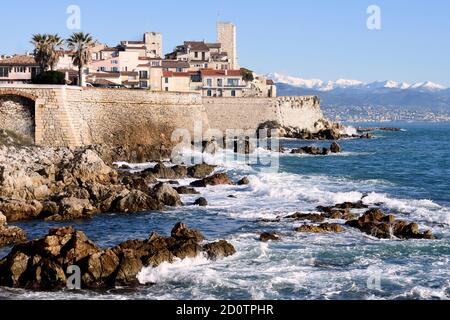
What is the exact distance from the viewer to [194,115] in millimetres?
74062

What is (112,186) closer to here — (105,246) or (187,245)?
(105,246)

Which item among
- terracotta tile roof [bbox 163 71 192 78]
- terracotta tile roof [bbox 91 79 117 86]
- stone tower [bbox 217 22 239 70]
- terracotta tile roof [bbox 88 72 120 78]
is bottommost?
terracotta tile roof [bbox 91 79 117 86]

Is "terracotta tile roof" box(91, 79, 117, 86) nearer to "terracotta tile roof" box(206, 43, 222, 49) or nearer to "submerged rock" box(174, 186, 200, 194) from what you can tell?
"submerged rock" box(174, 186, 200, 194)

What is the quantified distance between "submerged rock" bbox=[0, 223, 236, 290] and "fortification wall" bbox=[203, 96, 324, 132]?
61.7 meters

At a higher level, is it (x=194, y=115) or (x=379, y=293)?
(x=194, y=115)

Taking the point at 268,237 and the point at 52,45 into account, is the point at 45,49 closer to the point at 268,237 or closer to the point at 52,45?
the point at 52,45

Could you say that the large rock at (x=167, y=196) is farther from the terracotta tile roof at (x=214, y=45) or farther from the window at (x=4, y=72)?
the terracotta tile roof at (x=214, y=45)

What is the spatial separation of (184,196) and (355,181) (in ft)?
48.2

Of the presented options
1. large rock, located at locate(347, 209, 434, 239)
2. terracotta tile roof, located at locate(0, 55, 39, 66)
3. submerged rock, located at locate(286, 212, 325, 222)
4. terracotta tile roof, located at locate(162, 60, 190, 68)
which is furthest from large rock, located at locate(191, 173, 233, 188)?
terracotta tile roof, located at locate(162, 60, 190, 68)

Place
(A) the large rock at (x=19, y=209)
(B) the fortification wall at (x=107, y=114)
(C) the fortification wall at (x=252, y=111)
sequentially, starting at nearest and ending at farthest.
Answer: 1. (A) the large rock at (x=19, y=209)
2. (B) the fortification wall at (x=107, y=114)
3. (C) the fortification wall at (x=252, y=111)

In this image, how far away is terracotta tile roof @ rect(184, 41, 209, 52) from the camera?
11250 cm

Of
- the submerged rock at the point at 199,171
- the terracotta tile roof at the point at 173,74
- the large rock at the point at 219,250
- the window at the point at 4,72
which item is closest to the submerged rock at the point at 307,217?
the large rock at the point at 219,250

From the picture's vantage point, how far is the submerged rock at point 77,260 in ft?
69.0
